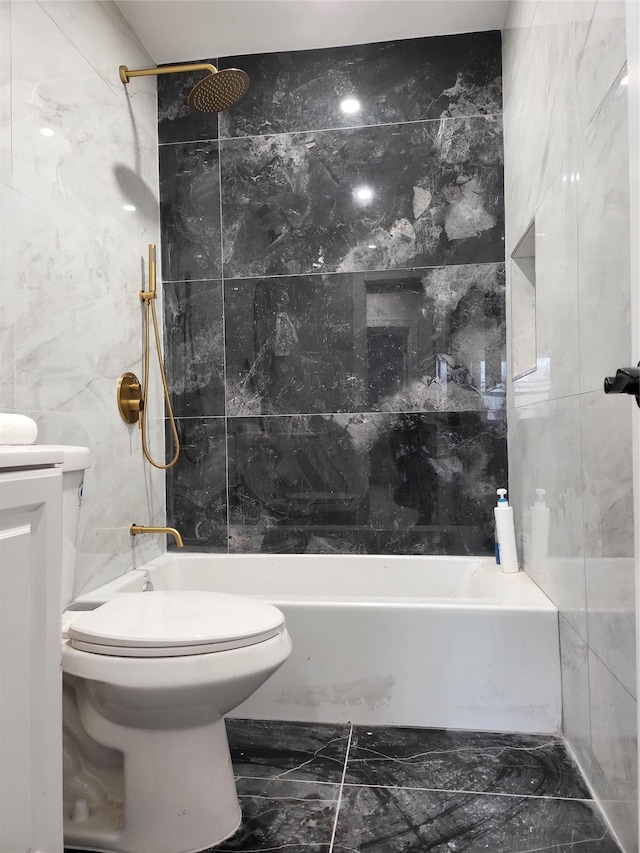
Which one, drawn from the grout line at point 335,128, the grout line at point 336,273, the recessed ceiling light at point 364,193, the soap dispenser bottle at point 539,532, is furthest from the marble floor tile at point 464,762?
the grout line at point 335,128

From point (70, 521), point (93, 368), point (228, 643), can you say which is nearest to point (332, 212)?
point (93, 368)

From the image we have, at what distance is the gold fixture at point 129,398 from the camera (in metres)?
2.23

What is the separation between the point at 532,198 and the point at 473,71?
0.86m

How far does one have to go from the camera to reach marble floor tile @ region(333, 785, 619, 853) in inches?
49.6

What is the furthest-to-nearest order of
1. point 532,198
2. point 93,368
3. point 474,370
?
point 474,370 < point 93,368 < point 532,198

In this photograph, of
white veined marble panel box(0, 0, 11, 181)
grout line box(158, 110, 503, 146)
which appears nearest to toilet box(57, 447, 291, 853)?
white veined marble panel box(0, 0, 11, 181)

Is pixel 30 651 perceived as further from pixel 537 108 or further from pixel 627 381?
pixel 537 108

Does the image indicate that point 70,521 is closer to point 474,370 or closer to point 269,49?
point 474,370

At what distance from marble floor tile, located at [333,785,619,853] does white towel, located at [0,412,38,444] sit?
1.04m

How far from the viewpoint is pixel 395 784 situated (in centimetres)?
149

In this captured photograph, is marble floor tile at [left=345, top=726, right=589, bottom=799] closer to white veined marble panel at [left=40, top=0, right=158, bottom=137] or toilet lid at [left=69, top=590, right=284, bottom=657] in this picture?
toilet lid at [left=69, top=590, right=284, bottom=657]

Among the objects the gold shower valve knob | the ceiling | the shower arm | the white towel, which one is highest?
the ceiling

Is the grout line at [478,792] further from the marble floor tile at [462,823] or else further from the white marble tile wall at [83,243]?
the white marble tile wall at [83,243]

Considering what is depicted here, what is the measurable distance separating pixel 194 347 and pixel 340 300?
656 millimetres
